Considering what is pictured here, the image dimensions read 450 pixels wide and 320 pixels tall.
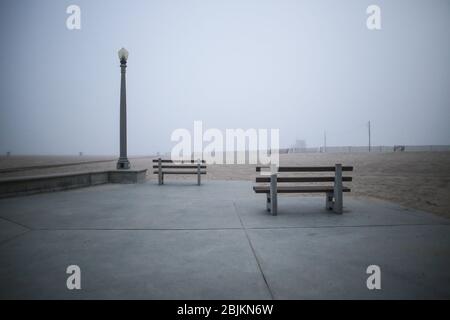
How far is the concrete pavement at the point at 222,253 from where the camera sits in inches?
89.4

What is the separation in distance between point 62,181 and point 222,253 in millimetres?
7628

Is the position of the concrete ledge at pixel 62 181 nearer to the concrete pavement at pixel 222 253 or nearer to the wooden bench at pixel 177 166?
the wooden bench at pixel 177 166

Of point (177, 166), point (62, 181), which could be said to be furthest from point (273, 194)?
point (62, 181)

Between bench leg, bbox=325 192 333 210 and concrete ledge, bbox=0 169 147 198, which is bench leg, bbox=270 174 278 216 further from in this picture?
concrete ledge, bbox=0 169 147 198

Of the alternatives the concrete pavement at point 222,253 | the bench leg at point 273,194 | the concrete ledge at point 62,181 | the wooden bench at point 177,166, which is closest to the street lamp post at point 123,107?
the concrete ledge at point 62,181

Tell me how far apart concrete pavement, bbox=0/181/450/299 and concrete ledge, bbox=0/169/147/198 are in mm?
1902

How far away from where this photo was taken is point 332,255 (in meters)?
3.00

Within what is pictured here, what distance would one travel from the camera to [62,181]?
845 centimetres

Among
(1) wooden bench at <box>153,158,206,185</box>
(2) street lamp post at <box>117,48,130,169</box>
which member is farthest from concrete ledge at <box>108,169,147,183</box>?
(1) wooden bench at <box>153,158,206,185</box>

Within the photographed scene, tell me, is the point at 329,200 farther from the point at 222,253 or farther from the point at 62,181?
the point at 62,181

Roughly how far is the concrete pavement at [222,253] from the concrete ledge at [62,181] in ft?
6.24

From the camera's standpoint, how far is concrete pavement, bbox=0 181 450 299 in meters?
2.27

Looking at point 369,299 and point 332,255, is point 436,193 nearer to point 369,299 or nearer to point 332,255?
point 332,255

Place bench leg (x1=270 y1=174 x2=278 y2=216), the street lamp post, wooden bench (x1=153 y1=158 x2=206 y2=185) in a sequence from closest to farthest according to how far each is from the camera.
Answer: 1. bench leg (x1=270 y1=174 x2=278 y2=216)
2. wooden bench (x1=153 y1=158 x2=206 y2=185)
3. the street lamp post
